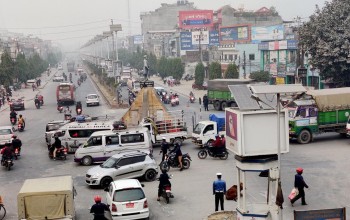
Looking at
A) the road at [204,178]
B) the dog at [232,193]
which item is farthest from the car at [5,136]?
the dog at [232,193]

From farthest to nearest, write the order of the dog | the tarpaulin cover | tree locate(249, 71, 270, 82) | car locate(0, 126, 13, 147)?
tree locate(249, 71, 270, 82)
car locate(0, 126, 13, 147)
the tarpaulin cover
the dog

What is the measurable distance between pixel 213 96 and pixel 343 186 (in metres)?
27.6

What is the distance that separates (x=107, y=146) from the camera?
83.1 ft

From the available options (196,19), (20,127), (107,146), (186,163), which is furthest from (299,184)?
(196,19)

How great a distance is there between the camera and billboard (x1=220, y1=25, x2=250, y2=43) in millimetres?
85125

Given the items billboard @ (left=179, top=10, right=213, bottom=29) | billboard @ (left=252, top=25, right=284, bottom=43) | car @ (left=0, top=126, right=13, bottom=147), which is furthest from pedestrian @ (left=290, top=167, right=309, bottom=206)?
billboard @ (left=179, top=10, right=213, bottom=29)

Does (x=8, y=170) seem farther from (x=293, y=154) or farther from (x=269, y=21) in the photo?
(x=269, y=21)

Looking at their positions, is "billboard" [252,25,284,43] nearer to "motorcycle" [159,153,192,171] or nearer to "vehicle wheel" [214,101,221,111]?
"vehicle wheel" [214,101,221,111]

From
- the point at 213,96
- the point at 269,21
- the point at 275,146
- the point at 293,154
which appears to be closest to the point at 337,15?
the point at 213,96

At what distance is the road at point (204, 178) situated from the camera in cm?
1769

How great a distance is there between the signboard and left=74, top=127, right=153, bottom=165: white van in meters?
14.5

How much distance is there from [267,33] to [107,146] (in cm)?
5739

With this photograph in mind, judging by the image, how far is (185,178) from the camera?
2211cm

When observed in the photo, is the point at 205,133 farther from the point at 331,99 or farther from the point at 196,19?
the point at 196,19
